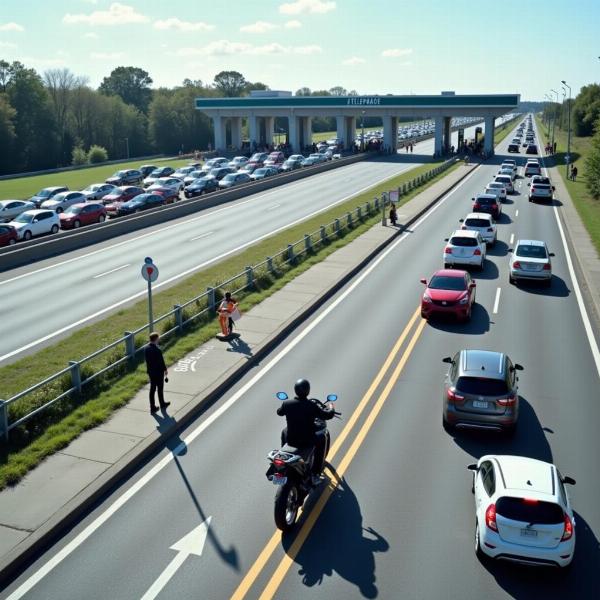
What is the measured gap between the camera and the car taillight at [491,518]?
349 inches

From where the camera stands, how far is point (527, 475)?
30.9 ft

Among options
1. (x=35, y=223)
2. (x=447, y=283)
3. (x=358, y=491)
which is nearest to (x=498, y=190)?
(x=447, y=283)

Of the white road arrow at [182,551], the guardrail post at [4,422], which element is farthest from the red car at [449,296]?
the guardrail post at [4,422]

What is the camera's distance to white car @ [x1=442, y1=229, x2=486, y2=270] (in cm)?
2681

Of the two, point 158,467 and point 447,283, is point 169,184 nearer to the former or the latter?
point 447,283

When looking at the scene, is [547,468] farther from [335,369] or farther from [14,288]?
[14,288]

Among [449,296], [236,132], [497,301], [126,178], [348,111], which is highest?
[348,111]

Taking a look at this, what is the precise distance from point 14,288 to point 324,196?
31.6 meters

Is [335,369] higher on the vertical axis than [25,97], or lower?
lower

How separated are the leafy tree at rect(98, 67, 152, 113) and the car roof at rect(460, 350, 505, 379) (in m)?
161

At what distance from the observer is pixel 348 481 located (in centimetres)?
1121

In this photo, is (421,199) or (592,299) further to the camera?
(421,199)

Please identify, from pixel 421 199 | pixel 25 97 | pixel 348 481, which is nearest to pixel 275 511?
pixel 348 481

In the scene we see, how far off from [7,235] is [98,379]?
23336 mm
